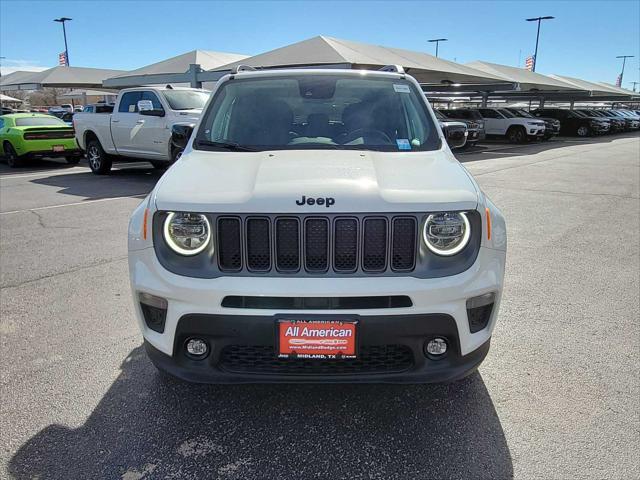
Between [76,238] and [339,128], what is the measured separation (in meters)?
4.54

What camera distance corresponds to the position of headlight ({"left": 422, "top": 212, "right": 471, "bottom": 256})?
244cm

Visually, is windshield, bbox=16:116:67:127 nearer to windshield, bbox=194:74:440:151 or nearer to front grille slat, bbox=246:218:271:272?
windshield, bbox=194:74:440:151

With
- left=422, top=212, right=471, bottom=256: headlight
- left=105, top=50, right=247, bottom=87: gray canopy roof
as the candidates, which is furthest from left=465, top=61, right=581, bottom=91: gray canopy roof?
left=422, top=212, right=471, bottom=256: headlight

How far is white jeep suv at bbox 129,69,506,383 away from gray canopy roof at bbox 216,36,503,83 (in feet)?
48.5

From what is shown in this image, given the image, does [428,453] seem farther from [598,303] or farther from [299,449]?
[598,303]

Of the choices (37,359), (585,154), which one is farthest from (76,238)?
(585,154)

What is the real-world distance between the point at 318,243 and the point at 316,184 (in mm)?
291

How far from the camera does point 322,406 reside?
287 cm

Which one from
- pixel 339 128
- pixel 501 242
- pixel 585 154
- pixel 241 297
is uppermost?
pixel 339 128

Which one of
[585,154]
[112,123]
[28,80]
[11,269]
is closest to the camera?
[11,269]

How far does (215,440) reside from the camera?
2588mm

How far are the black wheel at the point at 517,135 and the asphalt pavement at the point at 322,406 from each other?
22.9 meters

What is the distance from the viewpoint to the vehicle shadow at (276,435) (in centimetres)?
238

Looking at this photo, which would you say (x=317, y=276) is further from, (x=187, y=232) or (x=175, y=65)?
(x=175, y=65)
